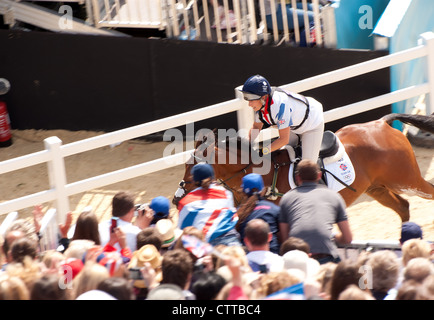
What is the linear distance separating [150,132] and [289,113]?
5.63ft

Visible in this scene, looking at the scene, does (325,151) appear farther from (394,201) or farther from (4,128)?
(4,128)

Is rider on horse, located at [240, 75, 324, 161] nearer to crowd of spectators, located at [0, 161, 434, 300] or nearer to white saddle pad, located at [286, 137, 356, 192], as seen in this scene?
white saddle pad, located at [286, 137, 356, 192]

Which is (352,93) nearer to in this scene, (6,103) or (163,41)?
(163,41)

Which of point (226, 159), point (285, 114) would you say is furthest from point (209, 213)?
point (285, 114)

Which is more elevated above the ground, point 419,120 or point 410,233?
point 419,120

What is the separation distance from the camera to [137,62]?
10688 millimetres

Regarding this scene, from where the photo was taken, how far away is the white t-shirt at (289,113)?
7.30m

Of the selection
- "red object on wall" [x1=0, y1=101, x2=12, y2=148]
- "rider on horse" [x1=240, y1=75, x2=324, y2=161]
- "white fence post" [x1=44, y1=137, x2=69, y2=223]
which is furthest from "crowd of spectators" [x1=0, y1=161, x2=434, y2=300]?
"red object on wall" [x1=0, y1=101, x2=12, y2=148]

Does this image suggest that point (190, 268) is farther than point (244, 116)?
No

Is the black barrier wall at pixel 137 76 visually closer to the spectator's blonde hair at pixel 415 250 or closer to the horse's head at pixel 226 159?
the horse's head at pixel 226 159

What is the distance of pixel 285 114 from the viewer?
288 inches

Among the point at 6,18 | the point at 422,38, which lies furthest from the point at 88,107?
the point at 422,38

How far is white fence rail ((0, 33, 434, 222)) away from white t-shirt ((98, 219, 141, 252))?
1.80m

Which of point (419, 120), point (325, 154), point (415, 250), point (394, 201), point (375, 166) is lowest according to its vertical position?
point (394, 201)
